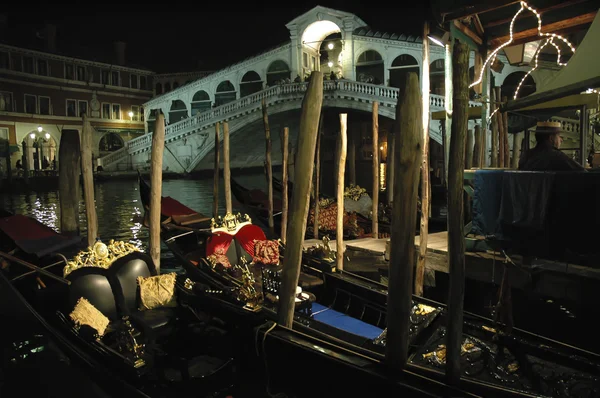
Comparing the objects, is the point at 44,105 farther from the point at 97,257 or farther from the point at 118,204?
the point at 97,257

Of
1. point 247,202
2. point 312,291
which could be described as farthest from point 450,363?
point 247,202

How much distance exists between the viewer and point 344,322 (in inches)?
131

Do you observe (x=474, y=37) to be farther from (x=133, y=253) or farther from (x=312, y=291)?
(x=133, y=253)

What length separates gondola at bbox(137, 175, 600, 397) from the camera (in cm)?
217

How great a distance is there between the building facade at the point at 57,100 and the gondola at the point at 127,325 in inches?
616

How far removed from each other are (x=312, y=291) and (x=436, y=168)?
1087 centimetres

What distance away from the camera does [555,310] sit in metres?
3.77

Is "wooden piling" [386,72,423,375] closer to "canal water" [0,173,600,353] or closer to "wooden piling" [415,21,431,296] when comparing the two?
"canal water" [0,173,600,353]

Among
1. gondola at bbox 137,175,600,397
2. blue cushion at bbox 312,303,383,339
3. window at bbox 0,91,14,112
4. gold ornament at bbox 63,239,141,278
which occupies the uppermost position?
window at bbox 0,91,14,112

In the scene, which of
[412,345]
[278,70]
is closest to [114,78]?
[278,70]

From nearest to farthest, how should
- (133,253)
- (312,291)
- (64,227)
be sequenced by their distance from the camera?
(133,253) < (312,291) < (64,227)

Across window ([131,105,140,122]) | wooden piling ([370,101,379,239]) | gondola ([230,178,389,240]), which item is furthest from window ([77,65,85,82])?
wooden piling ([370,101,379,239])

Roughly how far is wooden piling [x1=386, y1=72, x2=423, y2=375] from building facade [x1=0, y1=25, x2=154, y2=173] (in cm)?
1796

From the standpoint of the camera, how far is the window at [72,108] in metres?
21.4
